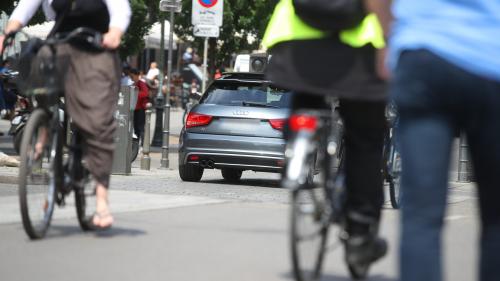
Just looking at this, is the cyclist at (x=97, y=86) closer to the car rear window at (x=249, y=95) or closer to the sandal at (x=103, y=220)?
the sandal at (x=103, y=220)

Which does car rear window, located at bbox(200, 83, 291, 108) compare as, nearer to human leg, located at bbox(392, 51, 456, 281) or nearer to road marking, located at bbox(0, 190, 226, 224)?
road marking, located at bbox(0, 190, 226, 224)

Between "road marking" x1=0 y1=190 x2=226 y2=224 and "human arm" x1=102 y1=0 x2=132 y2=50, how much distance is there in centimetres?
138

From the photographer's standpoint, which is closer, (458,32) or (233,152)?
(458,32)

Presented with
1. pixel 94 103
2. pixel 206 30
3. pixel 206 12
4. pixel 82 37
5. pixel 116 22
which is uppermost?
pixel 206 12

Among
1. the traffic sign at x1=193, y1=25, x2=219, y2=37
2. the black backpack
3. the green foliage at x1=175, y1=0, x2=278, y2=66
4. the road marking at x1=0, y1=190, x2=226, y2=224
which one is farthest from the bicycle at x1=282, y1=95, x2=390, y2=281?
the green foliage at x1=175, y1=0, x2=278, y2=66

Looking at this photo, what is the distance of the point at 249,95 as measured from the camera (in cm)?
1430

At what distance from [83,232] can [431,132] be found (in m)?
3.82

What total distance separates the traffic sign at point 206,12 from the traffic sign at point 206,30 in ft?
0.24

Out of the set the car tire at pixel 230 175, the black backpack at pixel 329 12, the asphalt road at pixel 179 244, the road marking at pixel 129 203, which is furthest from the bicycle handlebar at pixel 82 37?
the car tire at pixel 230 175

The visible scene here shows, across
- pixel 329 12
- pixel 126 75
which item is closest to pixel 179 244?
pixel 329 12

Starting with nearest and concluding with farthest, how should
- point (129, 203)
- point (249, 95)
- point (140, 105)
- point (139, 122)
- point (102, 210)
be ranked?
point (102, 210), point (129, 203), point (249, 95), point (139, 122), point (140, 105)

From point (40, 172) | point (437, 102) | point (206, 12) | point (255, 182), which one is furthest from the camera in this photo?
point (206, 12)

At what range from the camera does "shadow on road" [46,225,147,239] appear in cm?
720

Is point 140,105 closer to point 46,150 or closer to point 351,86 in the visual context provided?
point 46,150
